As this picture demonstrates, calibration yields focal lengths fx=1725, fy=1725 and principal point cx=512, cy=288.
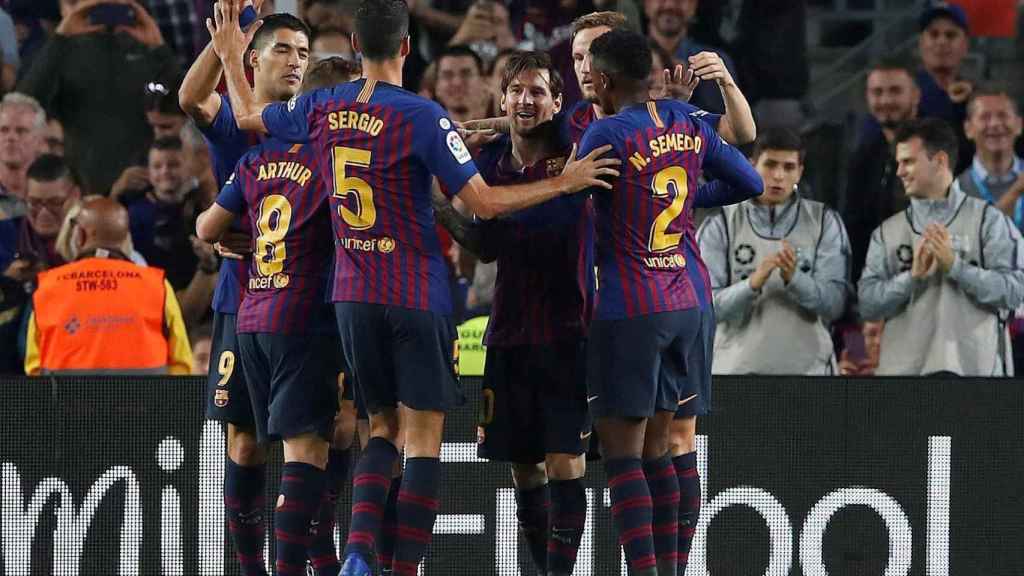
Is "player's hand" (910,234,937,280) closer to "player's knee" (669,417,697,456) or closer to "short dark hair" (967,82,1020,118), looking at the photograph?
"short dark hair" (967,82,1020,118)

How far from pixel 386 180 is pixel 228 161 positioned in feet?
3.89

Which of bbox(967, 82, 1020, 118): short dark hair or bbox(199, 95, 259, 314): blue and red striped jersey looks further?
bbox(967, 82, 1020, 118): short dark hair

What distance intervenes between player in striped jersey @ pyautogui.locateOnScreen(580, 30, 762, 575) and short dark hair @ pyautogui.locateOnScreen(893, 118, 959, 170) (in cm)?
275

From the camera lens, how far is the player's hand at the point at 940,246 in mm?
8719

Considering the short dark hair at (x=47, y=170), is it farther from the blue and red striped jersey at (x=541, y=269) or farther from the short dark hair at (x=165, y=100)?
the blue and red striped jersey at (x=541, y=269)

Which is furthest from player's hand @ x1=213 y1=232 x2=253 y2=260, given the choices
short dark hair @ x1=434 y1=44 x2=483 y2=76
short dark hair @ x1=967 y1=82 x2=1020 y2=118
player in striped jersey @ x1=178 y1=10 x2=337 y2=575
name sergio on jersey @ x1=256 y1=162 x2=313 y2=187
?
short dark hair @ x1=967 y1=82 x2=1020 y2=118

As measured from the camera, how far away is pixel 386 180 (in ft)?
20.4

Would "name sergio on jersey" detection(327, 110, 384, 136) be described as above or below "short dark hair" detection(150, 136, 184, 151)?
below

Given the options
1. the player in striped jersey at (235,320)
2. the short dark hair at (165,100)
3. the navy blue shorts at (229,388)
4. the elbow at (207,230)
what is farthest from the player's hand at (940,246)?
the short dark hair at (165,100)

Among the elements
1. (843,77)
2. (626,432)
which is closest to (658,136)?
(626,432)

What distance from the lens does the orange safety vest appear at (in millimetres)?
8727

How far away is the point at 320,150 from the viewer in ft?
20.7

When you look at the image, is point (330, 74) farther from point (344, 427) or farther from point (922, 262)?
point (922, 262)

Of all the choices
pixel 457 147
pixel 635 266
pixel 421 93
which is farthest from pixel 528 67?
pixel 421 93
